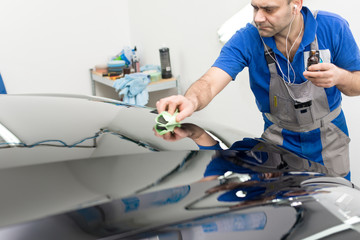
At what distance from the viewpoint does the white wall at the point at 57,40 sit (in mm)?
3846

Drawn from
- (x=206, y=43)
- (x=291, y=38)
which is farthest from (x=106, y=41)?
(x=291, y=38)

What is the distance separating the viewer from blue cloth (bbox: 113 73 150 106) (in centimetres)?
315

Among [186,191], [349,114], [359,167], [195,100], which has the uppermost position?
[186,191]

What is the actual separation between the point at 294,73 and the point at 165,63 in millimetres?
1936

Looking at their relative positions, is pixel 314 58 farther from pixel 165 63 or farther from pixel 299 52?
pixel 165 63

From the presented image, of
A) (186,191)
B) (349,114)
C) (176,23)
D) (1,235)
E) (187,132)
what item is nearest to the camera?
(1,235)

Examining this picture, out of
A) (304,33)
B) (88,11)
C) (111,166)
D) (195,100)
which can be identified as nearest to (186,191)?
(111,166)

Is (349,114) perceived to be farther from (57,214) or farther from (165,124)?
(57,214)

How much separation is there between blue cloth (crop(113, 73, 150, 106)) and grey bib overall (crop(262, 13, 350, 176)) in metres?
1.61

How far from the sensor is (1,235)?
47cm

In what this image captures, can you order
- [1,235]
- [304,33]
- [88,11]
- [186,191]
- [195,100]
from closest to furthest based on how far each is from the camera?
[1,235]
[186,191]
[195,100]
[304,33]
[88,11]

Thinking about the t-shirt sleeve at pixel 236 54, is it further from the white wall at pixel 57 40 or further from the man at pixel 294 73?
the white wall at pixel 57 40

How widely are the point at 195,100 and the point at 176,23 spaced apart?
205 cm

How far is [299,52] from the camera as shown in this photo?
163cm
